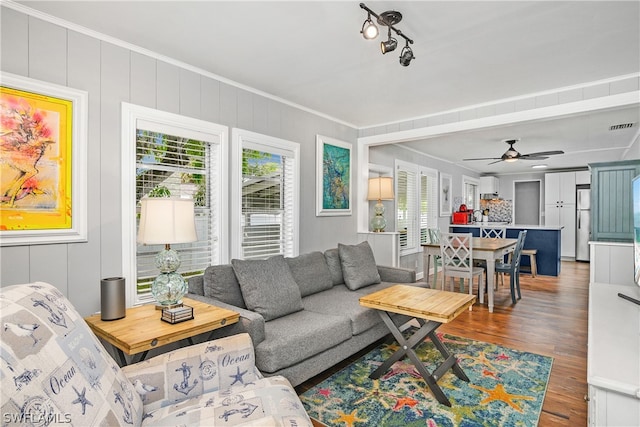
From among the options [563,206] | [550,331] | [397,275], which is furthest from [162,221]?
[563,206]

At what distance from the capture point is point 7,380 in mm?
923

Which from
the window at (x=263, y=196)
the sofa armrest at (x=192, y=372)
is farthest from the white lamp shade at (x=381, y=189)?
the sofa armrest at (x=192, y=372)

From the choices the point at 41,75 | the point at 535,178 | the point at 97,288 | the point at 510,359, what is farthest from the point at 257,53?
the point at 535,178

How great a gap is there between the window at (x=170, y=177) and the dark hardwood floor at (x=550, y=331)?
148 centimetres

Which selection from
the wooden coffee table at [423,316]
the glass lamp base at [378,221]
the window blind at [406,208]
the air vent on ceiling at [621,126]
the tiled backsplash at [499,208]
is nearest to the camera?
the wooden coffee table at [423,316]

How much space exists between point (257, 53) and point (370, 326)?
244cm

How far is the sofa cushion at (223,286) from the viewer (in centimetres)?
268

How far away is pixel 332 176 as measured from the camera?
4695 millimetres

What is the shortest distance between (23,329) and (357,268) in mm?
2973

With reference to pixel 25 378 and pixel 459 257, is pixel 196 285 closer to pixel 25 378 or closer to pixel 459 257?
pixel 25 378

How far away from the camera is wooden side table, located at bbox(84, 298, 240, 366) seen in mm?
1882

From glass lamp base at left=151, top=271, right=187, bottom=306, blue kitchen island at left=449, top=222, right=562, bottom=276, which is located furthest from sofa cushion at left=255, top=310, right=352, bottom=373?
blue kitchen island at left=449, top=222, right=562, bottom=276

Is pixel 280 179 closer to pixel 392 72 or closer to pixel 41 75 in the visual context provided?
pixel 392 72

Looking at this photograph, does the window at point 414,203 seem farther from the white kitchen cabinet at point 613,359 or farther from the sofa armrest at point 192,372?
the sofa armrest at point 192,372
